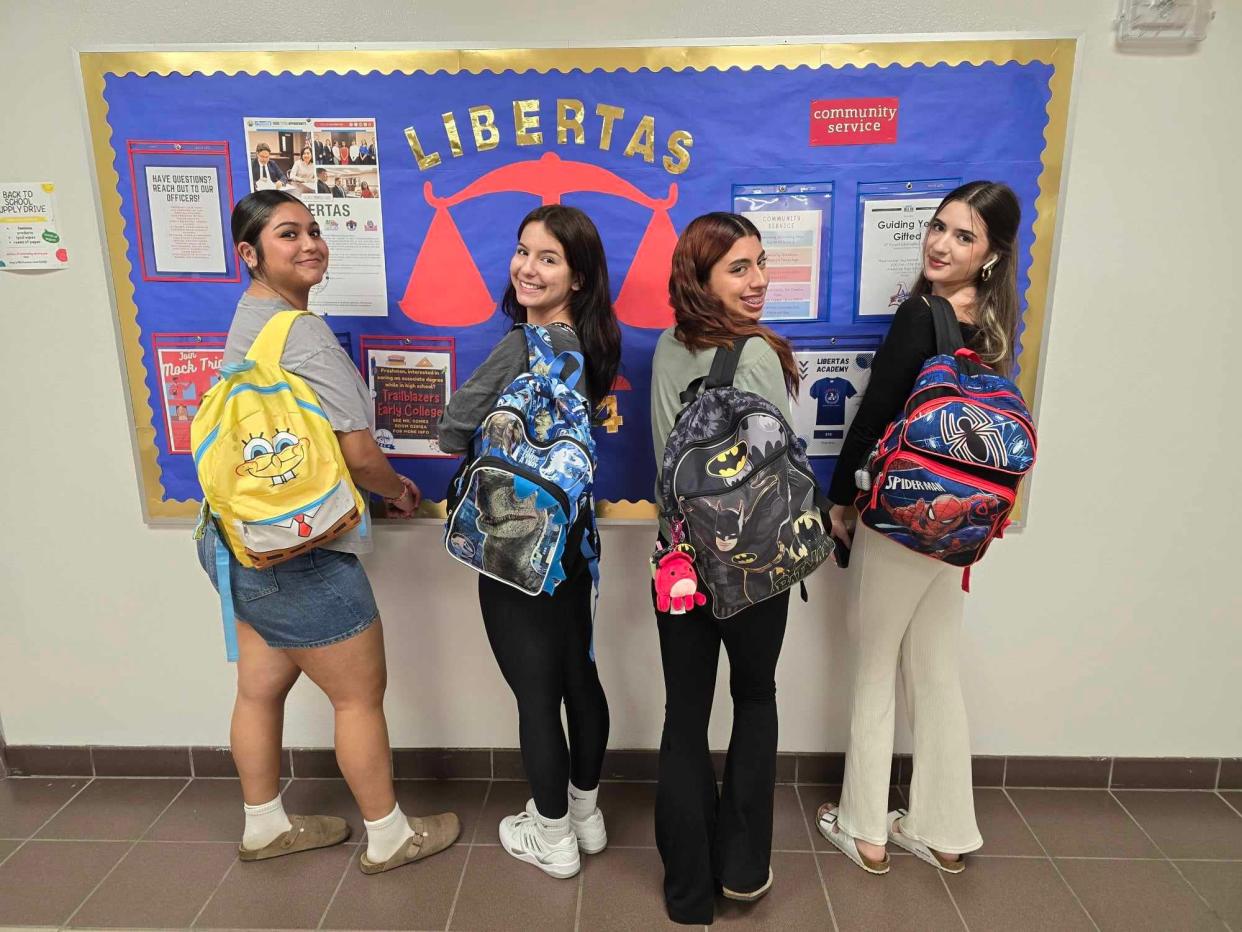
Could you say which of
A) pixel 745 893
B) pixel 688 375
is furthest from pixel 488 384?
pixel 745 893

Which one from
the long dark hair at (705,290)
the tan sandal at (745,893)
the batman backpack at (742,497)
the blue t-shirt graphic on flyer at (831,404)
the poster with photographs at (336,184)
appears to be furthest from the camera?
the blue t-shirt graphic on flyer at (831,404)

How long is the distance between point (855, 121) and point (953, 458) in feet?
2.78

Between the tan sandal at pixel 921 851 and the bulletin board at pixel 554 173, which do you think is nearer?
the bulletin board at pixel 554 173

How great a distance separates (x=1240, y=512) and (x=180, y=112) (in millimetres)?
2854

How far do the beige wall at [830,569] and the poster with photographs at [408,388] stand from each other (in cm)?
27

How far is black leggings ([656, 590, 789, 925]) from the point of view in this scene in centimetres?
161

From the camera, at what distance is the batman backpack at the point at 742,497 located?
1.47 m

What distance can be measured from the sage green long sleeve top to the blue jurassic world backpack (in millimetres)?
167

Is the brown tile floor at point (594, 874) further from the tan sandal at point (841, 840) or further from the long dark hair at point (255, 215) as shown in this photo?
the long dark hair at point (255, 215)

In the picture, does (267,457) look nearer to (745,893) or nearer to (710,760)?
(710,760)

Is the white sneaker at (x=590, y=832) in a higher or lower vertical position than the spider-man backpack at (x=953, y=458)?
lower

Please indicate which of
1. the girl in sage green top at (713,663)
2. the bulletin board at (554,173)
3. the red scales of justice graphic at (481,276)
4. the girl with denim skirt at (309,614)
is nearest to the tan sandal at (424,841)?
the girl with denim skirt at (309,614)

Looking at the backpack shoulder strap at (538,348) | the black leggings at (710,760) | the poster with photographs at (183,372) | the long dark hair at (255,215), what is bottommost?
the black leggings at (710,760)

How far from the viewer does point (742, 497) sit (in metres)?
1.47
